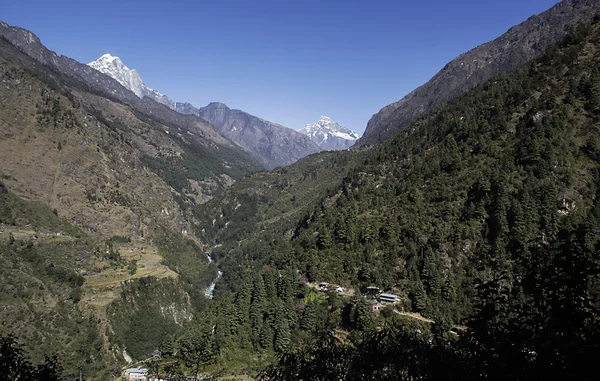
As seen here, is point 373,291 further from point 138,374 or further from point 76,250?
point 76,250

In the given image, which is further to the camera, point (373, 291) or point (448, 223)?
point (448, 223)

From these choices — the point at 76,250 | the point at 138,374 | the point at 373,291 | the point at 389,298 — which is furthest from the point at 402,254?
the point at 76,250

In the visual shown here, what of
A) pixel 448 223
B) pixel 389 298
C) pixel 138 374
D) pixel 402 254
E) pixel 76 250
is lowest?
pixel 138 374

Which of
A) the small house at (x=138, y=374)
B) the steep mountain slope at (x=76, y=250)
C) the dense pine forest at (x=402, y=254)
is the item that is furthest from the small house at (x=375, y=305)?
the steep mountain slope at (x=76, y=250)

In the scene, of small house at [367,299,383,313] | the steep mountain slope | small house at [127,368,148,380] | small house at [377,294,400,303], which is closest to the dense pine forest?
small house at [367,299,383,313]

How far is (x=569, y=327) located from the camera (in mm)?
13945

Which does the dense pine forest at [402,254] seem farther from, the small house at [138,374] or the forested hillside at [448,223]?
the small house at [138,374]

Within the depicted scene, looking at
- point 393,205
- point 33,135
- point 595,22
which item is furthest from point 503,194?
point 33,135

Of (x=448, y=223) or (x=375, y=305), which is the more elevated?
(x=448, y=223)

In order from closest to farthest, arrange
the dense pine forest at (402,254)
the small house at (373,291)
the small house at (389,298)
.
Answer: the dense pine forest at (402,254), the small house at (389,298), the small house at (373,291)

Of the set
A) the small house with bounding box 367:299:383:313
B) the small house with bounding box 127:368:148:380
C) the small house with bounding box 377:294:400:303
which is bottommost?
the small house with bounding box 127:368:148:380

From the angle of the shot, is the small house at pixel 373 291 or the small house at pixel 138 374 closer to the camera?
the small house at pixel 138 374

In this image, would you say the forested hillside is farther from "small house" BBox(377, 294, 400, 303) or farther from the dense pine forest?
"small house" BBox(377, 294, 400, 303)

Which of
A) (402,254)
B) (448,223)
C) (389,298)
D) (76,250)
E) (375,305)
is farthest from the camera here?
(76,250)
